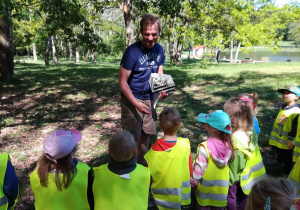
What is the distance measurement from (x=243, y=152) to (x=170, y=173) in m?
0.84

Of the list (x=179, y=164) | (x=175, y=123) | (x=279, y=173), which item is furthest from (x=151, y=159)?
(x=279, y=173)

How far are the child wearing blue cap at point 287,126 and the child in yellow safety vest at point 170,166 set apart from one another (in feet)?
6.01

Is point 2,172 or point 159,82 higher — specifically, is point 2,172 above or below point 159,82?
below

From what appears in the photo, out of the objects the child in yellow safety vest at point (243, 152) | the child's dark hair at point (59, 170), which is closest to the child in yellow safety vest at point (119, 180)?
the child's dark hair at point (59, 170)

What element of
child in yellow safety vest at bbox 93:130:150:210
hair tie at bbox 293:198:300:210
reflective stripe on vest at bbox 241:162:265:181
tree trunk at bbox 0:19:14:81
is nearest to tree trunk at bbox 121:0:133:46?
tree trunk at bbox 0:19:14:81

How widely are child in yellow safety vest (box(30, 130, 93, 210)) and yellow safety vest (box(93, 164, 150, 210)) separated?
0.13m

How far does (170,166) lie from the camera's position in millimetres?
2473

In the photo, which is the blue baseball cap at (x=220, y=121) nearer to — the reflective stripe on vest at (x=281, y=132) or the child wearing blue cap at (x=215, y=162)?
the child wearing blue cap at (x=215, y=162)

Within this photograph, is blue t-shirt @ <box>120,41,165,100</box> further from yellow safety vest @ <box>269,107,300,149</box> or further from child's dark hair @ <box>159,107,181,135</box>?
yellow safety vest @ <box>269,107,300,149</box>

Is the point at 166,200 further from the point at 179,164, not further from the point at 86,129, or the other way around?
the point at 86,129

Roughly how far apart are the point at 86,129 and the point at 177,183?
11.7 feet

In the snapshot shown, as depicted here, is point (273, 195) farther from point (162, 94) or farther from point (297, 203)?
point (162, 94)

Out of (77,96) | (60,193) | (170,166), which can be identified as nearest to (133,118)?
(170,166)

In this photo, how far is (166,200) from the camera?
8.39 ft
